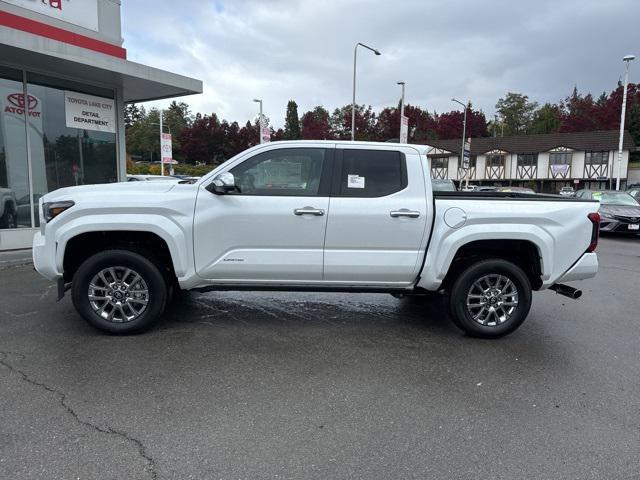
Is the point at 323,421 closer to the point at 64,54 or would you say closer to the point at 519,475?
the point at 519,475

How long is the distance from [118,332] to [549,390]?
3.99m

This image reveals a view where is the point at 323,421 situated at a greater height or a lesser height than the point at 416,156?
lesser

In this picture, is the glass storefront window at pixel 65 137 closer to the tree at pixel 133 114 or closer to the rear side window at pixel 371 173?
the rear side window at pixel 371 173

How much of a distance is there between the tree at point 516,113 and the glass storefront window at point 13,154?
302 ft

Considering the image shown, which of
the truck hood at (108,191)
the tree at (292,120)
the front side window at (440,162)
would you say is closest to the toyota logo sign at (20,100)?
the truck hood at (108,191)

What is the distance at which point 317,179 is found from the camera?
194 inches

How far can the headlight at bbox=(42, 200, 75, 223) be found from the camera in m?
4.71

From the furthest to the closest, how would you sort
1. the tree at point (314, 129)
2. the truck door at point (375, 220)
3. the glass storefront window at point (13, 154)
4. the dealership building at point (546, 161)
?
the tree at point (314, 129)
the dealership building at point (546, 161)
the glass storefront window at point (13, 154)
the truck door at point (375, 220)

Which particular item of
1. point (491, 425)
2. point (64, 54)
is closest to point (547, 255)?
point (491, 425)

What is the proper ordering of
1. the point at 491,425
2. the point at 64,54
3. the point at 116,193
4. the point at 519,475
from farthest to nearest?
the point at 64,54 → the point at 116,193 → the point at 491,425 → the point at 519,475

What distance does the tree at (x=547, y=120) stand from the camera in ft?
265

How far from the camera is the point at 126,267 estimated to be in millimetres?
4824

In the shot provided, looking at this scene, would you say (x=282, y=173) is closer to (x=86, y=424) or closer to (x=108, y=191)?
(x=108, y=191)

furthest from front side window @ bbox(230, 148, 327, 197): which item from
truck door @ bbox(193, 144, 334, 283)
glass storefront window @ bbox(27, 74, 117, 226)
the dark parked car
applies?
the dark parked car
